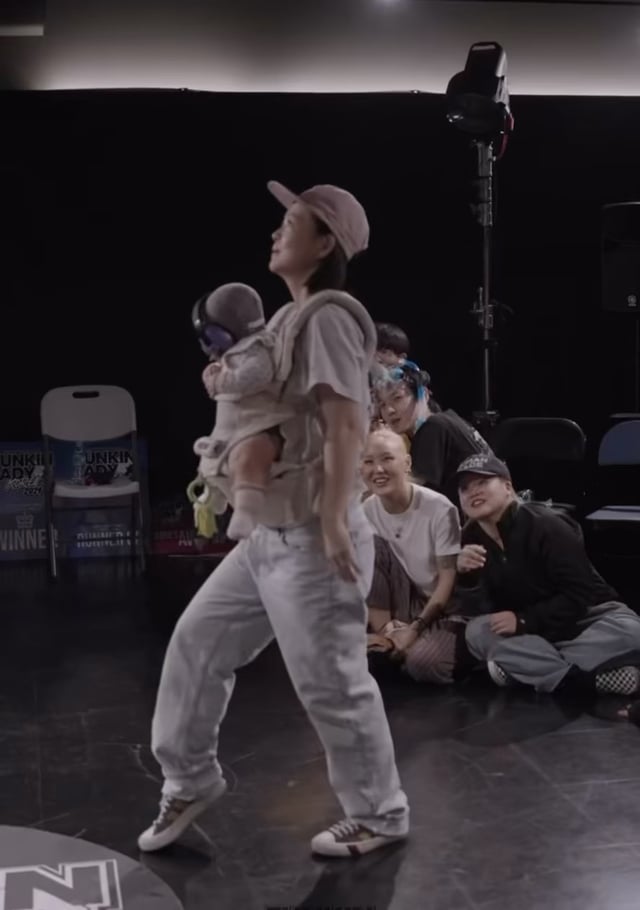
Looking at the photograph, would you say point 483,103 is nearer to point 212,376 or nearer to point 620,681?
point 620,681

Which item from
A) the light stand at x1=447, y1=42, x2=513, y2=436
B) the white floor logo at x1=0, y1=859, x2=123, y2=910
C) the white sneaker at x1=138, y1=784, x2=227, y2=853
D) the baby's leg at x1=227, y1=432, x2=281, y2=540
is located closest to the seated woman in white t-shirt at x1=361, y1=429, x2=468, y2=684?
the white sneaker at x1=138, y1=784, x2=227, y2=853

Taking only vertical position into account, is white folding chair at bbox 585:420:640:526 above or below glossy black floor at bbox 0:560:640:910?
above

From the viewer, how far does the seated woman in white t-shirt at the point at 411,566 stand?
4.23 metres

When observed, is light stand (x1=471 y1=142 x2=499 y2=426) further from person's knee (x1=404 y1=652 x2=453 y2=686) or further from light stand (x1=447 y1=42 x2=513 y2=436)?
person's knee (x1=404 y1=652 x2=453 y2=686)

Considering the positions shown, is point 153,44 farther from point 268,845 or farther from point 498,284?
point 268,845

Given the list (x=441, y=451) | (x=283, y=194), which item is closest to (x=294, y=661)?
(x=283, y=194)

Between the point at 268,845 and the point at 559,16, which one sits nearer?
the point at 268,845

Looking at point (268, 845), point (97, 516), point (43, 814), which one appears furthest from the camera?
point (97, 516)

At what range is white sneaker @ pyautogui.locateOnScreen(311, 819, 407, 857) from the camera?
113 inches

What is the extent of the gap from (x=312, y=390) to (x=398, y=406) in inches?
83.0

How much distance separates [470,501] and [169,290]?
322 centimetres

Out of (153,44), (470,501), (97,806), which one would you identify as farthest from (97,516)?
(97,806)

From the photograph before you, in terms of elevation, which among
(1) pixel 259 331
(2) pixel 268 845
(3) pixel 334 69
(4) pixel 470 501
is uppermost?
(3) pixel 334 69

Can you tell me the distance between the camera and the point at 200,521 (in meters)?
2.75
